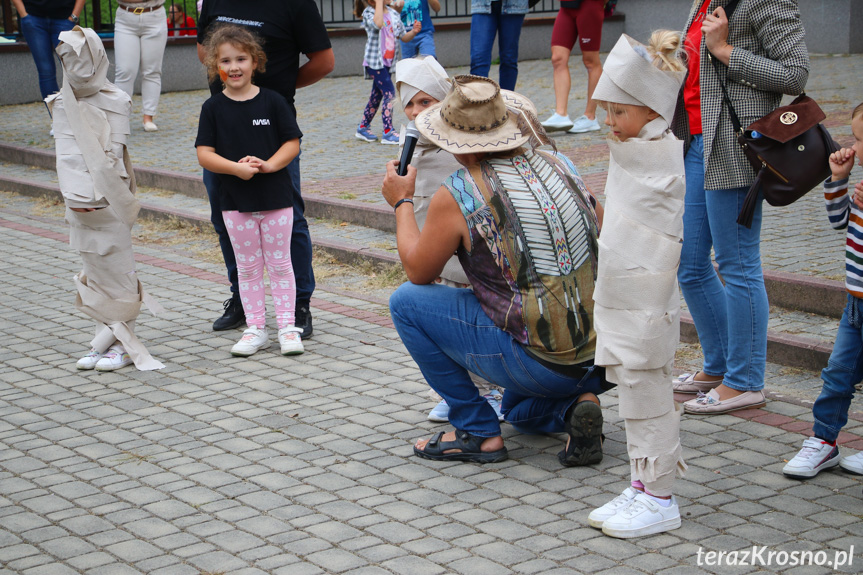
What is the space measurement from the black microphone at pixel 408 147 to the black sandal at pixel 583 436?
3.88 feet

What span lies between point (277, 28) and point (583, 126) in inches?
234

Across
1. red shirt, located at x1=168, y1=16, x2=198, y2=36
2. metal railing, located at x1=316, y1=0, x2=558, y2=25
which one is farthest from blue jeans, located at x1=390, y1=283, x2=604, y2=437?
metal railing, located at x1=316, y1=0, x2=558, y2=25

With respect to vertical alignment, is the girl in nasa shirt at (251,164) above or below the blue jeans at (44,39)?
below

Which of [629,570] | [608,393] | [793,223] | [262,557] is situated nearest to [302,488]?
[262,557]

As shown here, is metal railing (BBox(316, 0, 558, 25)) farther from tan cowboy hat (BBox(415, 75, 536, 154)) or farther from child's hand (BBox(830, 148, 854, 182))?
child's hand (BBox(830, 148, 854, 182))

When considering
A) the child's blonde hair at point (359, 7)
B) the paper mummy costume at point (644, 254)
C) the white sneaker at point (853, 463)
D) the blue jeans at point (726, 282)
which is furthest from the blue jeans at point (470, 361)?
the child's blonde hair at point (359, 7)

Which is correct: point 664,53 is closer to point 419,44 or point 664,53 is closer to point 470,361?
point 470,361

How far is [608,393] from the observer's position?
204 inches

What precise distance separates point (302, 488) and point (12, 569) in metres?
1.09

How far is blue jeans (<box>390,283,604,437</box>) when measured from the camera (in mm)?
4160

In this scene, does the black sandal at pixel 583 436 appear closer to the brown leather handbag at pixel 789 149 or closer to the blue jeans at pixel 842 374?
the blue jeans at pixel 842 374

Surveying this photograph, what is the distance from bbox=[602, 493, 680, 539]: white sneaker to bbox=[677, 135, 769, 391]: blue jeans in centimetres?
130

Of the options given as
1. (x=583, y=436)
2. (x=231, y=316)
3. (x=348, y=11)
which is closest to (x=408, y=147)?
(x=583, y=436)

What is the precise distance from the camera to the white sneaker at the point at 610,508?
3.71 m
